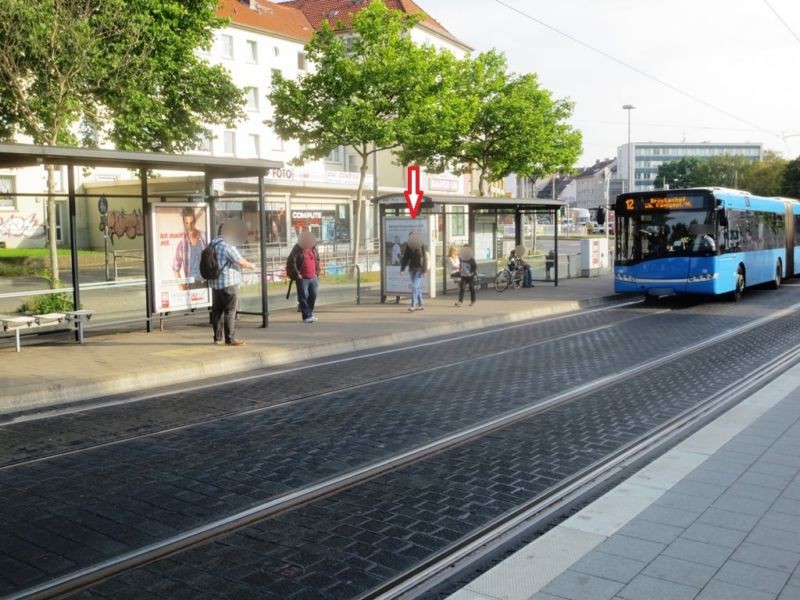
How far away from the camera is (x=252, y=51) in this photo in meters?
56.3

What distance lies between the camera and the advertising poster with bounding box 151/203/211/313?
46.4ft

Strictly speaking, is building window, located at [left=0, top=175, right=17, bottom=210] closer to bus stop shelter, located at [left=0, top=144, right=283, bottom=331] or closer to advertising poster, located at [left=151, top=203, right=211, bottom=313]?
advertising poster, located at [left=151, top=203, right=211, bottom=313]

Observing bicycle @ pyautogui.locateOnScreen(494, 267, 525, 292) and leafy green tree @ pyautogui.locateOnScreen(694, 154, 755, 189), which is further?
leafy green tree @ pyautogui.locateOnScreen(694, 154, 755, 189)

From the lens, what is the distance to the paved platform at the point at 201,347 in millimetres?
9844

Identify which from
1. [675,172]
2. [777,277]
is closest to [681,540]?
[777,277]

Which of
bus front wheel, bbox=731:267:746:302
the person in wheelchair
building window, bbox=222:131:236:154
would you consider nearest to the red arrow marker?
the person in wheelchair

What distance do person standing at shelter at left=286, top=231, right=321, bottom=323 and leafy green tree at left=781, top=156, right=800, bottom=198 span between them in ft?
240

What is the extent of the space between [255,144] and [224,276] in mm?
45940

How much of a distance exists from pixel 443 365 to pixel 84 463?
233 inches

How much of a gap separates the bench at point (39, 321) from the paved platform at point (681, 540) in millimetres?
9623

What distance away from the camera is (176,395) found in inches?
377

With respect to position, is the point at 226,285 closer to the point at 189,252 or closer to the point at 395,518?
the point at 189,252

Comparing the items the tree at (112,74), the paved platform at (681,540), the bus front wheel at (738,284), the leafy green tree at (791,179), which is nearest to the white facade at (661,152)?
the leafy green tree at (791,179)

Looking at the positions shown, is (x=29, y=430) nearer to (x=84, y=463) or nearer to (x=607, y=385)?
(x=84, y=463)
